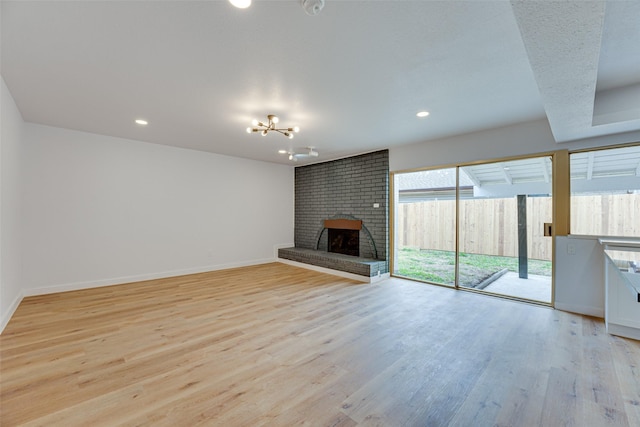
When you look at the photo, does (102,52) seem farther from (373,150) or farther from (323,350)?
(373,150)

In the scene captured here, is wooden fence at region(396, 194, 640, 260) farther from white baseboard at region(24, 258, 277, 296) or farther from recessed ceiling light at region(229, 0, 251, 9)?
recessed ceiling light at region(229, 0, 251, 9)

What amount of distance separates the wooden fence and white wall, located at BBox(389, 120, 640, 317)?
24cm

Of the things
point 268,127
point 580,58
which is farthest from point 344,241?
point 580,58

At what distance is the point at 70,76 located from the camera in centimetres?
244

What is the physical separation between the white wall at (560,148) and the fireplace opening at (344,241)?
250 cm

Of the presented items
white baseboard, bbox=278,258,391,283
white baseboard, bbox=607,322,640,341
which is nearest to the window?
white baseboard, bbox=607,322,640,341

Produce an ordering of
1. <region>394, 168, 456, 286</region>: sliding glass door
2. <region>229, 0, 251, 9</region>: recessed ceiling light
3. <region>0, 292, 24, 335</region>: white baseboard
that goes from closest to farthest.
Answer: <region>229, 0, 251, 9</region>: recessed ceiling light → <region>0, 292, 24, 335</region>: white baseboard → <region>394, 168, 456, 286</region>: sliding glass door

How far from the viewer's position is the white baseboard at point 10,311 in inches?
107

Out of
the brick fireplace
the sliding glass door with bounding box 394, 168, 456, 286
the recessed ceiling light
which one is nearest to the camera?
the recessed ceiling light

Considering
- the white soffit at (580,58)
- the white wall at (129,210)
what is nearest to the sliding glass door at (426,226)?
the white soffit at (580,58)

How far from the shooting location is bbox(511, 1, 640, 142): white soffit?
128 cm

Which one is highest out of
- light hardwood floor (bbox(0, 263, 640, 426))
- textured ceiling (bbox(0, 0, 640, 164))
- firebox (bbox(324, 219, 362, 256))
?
textured ceiling (bbox(0, 0, 640, 164))

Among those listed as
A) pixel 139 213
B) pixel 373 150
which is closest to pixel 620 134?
pixel 373 150

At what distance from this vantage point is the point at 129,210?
181 inches
